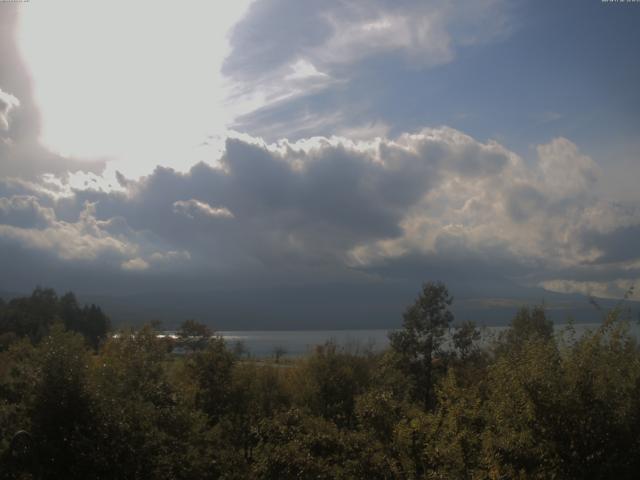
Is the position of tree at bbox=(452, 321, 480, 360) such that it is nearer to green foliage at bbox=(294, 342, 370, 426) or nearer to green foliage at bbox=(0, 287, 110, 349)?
green foliage at bbox=(294, 342, 370, 426)

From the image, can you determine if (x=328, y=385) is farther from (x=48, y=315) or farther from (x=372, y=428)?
(x=48, y=315)

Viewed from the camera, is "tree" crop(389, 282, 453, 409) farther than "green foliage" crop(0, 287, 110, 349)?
No

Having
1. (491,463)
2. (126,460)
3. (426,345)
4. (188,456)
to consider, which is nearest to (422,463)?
(491,463)

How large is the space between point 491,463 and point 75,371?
11173 mm

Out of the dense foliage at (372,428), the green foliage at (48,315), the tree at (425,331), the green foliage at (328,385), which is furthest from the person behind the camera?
the green foliage at (48,315)

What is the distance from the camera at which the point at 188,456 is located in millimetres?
16969

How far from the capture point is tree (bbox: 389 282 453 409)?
155ft

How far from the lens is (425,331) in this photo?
47531 mm

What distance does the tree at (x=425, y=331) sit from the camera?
155ft

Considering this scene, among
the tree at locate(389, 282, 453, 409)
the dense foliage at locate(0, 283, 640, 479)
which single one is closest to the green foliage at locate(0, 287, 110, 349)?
the tree at locate(389, 282, 453, 409)

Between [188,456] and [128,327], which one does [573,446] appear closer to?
[188,456]

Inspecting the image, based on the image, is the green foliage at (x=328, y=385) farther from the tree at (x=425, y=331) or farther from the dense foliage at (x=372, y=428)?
the dense foliage at (x=372, y=428)

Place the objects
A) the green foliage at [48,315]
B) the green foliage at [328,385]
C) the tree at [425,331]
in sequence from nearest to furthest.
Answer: the green foliage at [328,385] → the tree at [425,331] → the green foliage at [48,315]

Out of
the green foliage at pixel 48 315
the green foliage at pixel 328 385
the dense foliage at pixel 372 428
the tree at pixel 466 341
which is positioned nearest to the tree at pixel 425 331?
the tree at pixel 466 341
